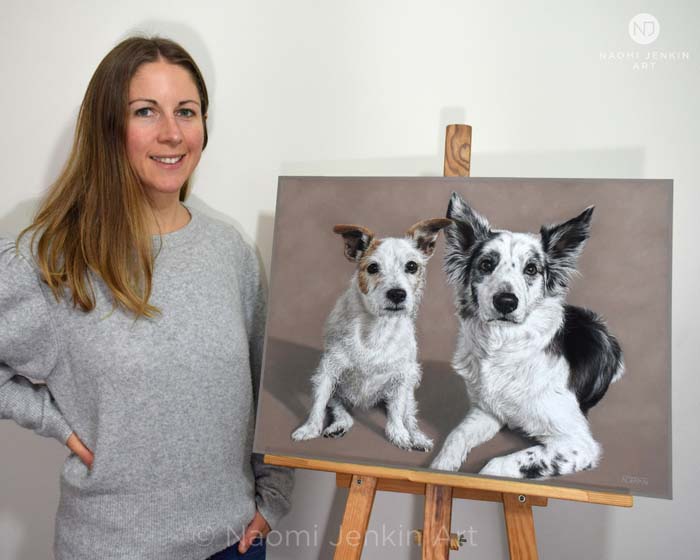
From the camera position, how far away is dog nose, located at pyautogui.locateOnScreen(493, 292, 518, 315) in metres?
1.00

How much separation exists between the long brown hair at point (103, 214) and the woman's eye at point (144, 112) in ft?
0.08

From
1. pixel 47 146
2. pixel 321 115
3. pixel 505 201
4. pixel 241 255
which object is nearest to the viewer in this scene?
pixel 505 201

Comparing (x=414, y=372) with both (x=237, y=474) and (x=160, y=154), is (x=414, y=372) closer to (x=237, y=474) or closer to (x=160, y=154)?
(x=237, y=474)

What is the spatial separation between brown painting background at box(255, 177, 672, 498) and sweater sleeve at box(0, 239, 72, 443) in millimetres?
412

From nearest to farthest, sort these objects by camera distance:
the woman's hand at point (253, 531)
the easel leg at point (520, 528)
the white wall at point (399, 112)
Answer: the easel leg at point (520, 528) < the woman's hand at point (253, 531) < the white wall at point (399, 112)

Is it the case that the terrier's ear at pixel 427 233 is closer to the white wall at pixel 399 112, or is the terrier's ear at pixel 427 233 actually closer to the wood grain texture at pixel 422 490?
the white wall at pixel 399 112

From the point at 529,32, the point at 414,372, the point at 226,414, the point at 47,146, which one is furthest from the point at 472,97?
the point at 47,146

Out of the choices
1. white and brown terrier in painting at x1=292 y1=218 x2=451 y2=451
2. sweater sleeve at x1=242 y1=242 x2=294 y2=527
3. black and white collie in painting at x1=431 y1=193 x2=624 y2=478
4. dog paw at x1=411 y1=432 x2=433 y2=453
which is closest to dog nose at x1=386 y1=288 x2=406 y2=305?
white and brown terrier in painting at x1=292 y1=218 x2=451 y2=451

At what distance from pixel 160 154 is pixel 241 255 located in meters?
0.29

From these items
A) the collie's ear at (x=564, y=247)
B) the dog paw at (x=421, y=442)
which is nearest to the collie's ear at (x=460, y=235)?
the collie's ear at (x=564, y=247)

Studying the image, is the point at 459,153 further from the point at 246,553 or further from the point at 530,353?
the point at 246,553

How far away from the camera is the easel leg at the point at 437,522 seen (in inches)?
42.8

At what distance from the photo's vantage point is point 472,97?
1.33 meters
